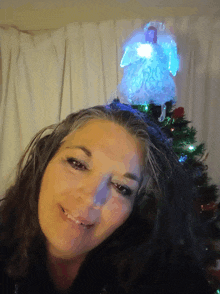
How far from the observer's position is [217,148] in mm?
1742

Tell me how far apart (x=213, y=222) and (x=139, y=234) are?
1.63ft

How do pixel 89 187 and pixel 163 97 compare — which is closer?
pixel 89 187

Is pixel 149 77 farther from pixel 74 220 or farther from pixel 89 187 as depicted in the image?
pixel 74 220

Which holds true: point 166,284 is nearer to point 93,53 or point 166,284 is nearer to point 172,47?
point 172,47

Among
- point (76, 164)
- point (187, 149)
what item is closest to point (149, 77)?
point (187, 149)

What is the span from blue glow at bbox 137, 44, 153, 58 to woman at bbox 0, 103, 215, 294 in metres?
0.39

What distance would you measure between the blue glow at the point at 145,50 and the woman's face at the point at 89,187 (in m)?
0.53

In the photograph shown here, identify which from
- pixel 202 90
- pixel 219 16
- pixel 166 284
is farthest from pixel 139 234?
pixel 219 16

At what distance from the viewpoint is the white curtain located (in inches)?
65.1

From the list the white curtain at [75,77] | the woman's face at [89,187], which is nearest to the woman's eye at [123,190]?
the woman's face at [89,187]

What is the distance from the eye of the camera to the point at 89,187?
28.8 inches

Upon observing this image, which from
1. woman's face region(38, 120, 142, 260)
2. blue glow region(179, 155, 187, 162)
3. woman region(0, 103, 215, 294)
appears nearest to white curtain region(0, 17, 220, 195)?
blue glow region(179, 155, 187, 162)

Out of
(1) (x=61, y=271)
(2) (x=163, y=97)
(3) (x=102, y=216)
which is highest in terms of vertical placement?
(2) (x=163, y=97)

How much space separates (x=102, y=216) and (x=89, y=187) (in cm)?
11
